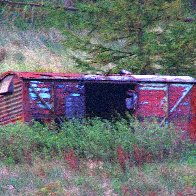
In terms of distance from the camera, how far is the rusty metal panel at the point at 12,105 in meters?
16.9

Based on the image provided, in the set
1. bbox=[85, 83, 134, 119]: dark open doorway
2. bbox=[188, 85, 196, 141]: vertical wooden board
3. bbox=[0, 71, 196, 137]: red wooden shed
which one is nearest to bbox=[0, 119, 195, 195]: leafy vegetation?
bbox=[0, 71, 196, 137]: red wooden shed

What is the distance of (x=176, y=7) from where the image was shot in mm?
20672

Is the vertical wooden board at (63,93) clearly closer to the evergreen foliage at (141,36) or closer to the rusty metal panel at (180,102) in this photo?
the rusty metal panel at (180,102)

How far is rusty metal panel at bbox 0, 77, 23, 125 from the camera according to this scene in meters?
16.9

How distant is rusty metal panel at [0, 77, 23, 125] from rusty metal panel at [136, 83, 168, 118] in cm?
294

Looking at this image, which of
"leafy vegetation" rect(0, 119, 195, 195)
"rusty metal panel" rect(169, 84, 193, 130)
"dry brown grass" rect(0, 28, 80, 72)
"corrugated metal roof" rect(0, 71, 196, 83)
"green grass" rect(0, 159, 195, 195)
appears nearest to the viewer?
"green grass" rect(0, 159, 195, 195)

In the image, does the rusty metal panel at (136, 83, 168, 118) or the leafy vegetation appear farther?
the rusty metal panel at (136, 83, 168, 118)

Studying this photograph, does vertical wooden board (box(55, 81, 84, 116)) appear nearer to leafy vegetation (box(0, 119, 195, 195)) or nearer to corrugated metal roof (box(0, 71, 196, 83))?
corrugated metal roof (box(0, 71, 196, 83))

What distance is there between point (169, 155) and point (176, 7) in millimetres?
8144

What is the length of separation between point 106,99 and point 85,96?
49.2 inches

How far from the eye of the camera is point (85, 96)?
58.3ft

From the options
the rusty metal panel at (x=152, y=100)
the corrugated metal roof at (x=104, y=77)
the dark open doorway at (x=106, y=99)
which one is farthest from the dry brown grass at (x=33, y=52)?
the rusty metal panel at (x=152, y=100)

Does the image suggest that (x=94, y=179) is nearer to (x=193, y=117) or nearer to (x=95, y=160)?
(x=95, y=160)

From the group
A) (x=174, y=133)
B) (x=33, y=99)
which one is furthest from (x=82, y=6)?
(x=174, y=133)
